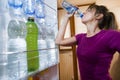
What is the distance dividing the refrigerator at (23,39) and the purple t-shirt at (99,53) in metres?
0.21

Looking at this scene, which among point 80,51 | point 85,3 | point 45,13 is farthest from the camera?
point 85,3

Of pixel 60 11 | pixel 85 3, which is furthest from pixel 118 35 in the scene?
pixel 60 11

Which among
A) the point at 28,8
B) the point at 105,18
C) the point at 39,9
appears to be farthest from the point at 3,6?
the point at 105,18

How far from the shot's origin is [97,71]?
3.68 ft

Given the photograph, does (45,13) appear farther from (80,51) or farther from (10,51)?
(10,51)

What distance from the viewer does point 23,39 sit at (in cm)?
76

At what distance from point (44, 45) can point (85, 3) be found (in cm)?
171

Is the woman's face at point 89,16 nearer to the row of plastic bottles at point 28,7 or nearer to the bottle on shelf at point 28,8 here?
the row of plastic bottles at point 28,7

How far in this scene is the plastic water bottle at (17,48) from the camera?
65 cm

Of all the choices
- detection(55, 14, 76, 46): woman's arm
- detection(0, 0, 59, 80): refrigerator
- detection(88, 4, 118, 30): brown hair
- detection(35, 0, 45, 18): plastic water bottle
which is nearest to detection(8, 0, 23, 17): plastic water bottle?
detection(0, 0, 59, 80): refrigerator

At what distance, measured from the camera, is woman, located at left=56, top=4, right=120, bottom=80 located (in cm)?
109

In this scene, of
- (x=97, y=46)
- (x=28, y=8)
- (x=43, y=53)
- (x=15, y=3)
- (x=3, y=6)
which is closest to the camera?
(x=3, y=6)

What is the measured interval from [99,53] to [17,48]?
23.3 inches

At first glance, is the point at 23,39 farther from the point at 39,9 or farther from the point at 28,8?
the point at 39,9
